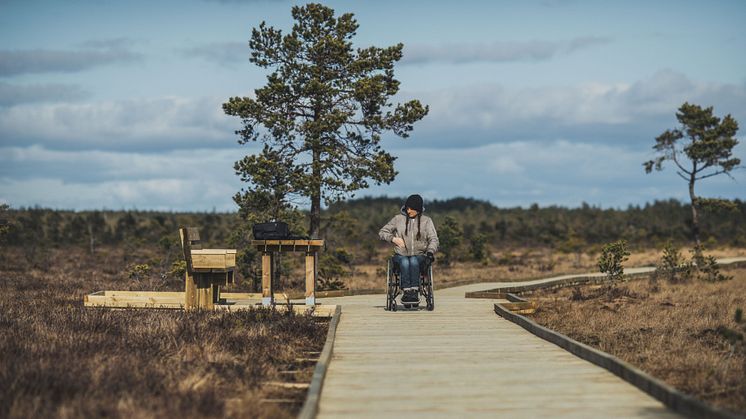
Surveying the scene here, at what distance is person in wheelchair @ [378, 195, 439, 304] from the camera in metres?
15.9

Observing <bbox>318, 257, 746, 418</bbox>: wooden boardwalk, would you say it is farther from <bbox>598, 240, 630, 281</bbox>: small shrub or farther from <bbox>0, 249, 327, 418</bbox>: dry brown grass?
<bbox>598, 240, 630, 281</bbox>: small shrub

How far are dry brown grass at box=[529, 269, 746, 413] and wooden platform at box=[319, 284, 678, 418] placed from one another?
0.78 m

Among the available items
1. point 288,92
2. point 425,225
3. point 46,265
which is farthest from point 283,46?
point 46,265

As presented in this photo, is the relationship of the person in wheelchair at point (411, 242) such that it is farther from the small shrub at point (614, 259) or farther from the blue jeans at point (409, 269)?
the small shrub at point (614, 259)

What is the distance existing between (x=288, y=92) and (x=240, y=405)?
19.0m

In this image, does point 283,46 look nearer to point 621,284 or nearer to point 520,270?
point 621,284

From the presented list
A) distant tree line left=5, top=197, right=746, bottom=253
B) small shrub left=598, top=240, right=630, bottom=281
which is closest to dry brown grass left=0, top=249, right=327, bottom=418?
small shrub left=598, top=240, right=630, bottom=281

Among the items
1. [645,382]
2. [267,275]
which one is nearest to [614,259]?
[267,275]

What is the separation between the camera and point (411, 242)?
16.0 metres

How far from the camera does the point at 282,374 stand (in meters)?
9.85

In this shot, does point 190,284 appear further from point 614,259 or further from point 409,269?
point 614,259

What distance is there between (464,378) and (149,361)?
351 centimetres

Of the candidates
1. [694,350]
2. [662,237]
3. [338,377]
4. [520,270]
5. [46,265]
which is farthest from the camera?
[662,237]

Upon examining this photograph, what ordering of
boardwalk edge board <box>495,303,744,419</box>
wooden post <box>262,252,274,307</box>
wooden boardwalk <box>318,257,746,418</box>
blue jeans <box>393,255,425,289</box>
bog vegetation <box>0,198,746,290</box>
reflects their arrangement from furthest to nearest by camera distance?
bog vegetation <box>0,198,746,290</box>
wooden post <box>262,252,274,307</box>
blue jeans <box>393,255,425,289</box>
wooden boardwalk <box>318,257,746,418</box>
boardwalk edge board <box>495,303,744,419</box>
